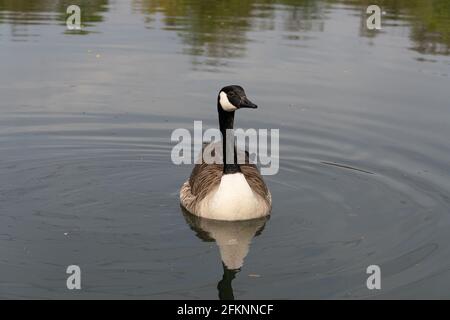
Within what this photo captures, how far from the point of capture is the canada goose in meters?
10.3

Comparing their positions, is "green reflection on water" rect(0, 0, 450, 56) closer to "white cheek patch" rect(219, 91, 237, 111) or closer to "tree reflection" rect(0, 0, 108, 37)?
"tree reflection" rect(0, 0, 108, 37)

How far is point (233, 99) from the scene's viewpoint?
33.9 ft

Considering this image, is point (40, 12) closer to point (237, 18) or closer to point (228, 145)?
point (237, 18)

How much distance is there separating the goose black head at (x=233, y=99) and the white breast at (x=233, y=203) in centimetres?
87

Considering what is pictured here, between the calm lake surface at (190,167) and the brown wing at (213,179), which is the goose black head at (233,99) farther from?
the calm lake surface at (190,167)

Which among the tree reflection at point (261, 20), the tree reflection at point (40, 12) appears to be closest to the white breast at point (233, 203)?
the tree reflection at point (261, 20)

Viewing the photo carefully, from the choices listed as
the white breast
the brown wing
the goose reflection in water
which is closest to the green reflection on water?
the brown wing

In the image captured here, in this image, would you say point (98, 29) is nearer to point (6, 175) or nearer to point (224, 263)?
point (6, 175)

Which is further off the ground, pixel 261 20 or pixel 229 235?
pixel 261 20

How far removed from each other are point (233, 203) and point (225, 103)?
129 centimetres

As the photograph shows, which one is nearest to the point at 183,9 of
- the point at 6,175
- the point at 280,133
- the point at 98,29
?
the point at 98,29

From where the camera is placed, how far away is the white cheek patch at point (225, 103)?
1048cm

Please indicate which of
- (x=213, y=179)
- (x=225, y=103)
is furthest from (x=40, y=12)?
(x=225, y=103)

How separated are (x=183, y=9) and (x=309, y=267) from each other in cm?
2175
